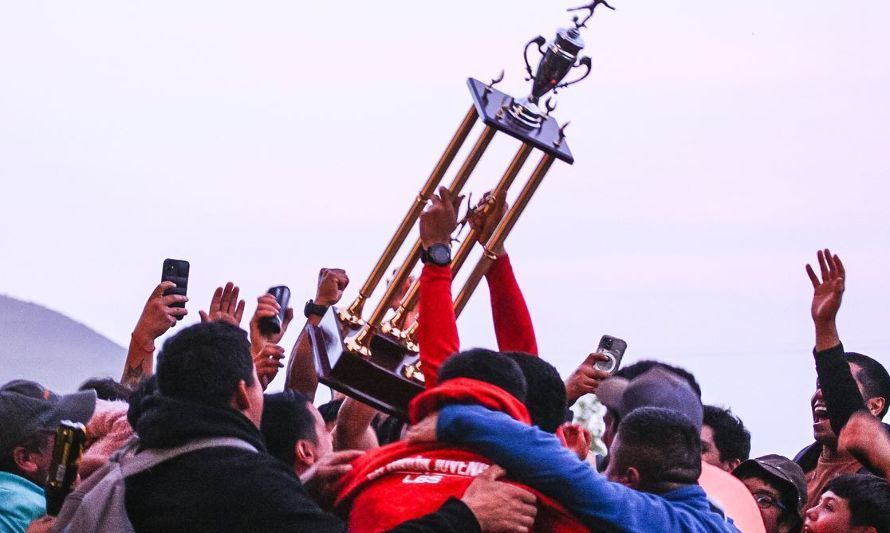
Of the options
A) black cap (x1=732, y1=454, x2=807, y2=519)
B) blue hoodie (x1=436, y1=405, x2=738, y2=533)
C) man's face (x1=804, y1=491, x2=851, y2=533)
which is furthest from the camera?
black cap (x1=732, y1=454, x2=807, y2=519)

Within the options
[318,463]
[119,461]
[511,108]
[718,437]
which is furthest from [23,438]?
[718,437]

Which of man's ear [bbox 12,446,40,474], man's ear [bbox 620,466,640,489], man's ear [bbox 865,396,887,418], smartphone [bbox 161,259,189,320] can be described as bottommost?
man's ear [bbox 12,446,40,474]

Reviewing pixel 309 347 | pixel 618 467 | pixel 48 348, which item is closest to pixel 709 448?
pixel 309 347

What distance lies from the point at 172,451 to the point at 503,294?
180 centimetres

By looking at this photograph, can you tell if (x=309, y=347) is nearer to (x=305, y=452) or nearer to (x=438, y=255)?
(x=438, y=255)

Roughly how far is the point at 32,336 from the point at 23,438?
2787 mm

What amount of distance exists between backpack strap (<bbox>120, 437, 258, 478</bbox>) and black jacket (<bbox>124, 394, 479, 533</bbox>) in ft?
0.03

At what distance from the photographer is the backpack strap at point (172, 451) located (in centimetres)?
345

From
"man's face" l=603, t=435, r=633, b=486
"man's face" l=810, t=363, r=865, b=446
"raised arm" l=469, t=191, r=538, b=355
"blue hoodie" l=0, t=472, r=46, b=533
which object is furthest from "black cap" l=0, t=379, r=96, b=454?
"man's face" l=810, t=363, r=865, b=446

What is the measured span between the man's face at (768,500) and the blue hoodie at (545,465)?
1864 millimetres

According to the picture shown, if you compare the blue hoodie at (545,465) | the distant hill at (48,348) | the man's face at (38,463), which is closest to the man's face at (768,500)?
the blue hoodie at (545,465)

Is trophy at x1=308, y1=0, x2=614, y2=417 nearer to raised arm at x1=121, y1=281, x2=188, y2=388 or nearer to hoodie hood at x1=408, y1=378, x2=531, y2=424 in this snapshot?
raised arm at x1=121, y1=281, x2=188, y2=388

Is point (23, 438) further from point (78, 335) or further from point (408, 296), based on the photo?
point (78, 335)

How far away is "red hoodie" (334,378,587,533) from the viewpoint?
3.35 m
